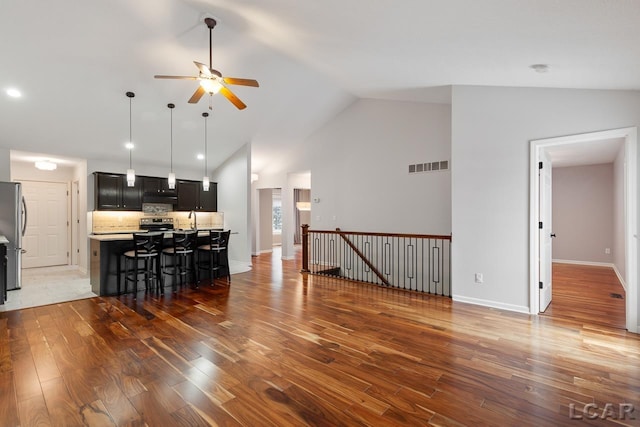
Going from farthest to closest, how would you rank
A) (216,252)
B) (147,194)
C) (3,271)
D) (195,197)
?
1. (195,197)
2. (147,194)
3. (216,252)
4. (3,271)

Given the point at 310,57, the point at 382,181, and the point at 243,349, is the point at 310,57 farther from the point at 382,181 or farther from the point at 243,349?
the point at 243,349

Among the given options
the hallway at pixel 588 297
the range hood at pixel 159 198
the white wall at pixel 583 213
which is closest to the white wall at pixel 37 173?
the range hood at pixel 159 198

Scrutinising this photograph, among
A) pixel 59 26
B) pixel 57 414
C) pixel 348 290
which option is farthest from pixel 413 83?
pixel 57 414

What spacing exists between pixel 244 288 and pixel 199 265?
1.19m

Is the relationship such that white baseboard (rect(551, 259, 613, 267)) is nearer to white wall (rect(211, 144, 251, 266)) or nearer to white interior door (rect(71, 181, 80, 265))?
white wall (rect(211, 144, 251, 266))

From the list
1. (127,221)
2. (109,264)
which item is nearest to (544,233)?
(109,264)

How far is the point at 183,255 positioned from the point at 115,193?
294 cm

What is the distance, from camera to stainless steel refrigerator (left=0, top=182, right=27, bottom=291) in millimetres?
5375

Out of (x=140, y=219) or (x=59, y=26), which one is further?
(x=140, y=219)

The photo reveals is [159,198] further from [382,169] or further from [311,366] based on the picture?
[311,366]

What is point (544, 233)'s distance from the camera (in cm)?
410

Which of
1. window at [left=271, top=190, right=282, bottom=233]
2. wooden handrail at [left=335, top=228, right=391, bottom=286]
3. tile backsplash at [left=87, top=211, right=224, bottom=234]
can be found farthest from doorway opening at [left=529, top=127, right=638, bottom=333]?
window at [left=271, top=190, right=282, bottom=233]

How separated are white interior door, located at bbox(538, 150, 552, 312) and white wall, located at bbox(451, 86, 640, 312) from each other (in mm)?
213

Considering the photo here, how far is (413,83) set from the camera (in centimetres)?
477
